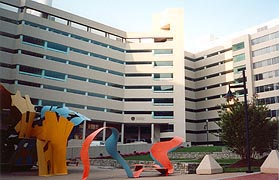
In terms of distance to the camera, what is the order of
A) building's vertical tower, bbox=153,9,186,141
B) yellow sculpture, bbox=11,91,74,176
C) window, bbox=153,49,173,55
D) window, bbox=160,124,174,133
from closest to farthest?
yellow sculpture, bbox=11,91,74,176 → building's vertical tower, bbox=153,9,186,141 → window, bbox=160,124,174,133 → window, bbox=153,49,173,55

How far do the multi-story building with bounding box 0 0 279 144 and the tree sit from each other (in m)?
32.7

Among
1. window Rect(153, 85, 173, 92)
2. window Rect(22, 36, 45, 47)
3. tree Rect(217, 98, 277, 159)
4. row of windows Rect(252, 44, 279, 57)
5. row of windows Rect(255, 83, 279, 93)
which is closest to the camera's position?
tree Rect(217, 98, 277, 159)

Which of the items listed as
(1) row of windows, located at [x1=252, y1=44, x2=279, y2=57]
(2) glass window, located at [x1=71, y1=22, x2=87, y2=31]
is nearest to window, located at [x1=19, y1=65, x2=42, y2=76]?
(2) glass window, located at [x1=71, y1=22, x2=87, y2=31]

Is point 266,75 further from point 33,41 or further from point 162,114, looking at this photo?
point 33,41

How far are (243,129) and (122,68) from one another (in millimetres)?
38797

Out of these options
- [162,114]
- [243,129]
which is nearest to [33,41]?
[162,114]

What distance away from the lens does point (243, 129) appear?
64.3ft

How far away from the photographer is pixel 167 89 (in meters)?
55.3

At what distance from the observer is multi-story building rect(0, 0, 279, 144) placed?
45938 mm

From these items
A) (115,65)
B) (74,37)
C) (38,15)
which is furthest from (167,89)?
(38,15)

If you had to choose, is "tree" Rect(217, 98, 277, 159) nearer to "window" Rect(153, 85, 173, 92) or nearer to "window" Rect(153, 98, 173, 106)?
"window" Rect(153, 98, 173, 106)

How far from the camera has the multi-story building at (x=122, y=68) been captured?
4594cm

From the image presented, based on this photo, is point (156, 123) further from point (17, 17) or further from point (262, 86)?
point (17, 17)

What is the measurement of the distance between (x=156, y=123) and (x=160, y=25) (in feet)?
70.7
